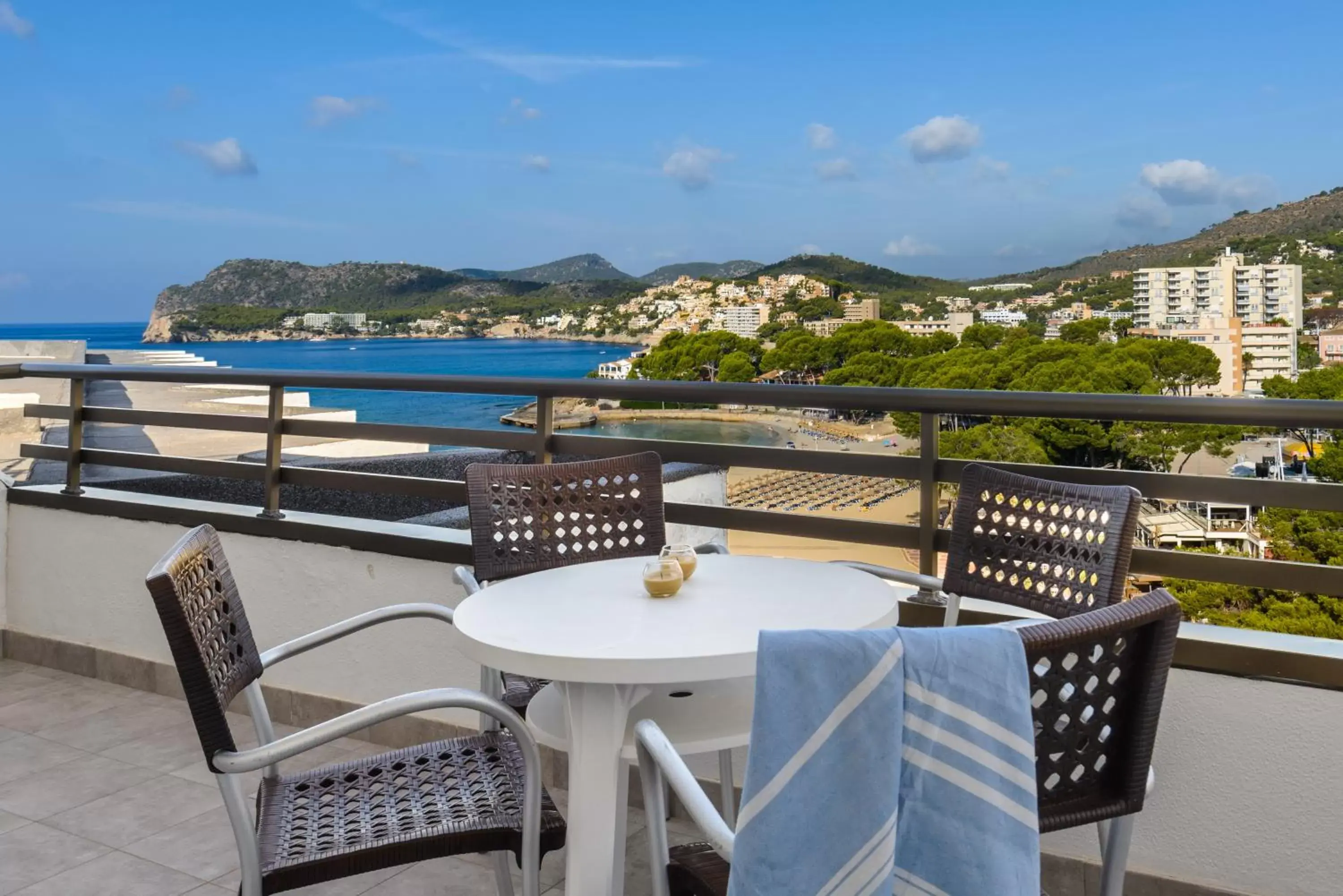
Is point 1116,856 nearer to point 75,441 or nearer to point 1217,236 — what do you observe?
point 75,441

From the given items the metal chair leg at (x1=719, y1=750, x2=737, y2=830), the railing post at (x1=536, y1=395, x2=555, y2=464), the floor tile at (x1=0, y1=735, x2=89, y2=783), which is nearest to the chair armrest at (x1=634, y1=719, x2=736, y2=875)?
the metal chair leg at (x1=719, y1=750, x2=737, y2=830)

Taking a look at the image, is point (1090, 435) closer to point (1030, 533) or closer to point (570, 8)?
point (1030, 533)

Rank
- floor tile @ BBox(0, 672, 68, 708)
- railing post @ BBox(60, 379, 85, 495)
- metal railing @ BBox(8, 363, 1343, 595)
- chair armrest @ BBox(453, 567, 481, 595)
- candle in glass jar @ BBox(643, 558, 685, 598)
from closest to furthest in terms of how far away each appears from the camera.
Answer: candle in glass jar @ BBox(643, 558, 685, 598) < metal railing @ BBox(8, 363, 1343, 595) < chair armrest @ BBox(453, 567, 481, 595) < floor tile @ BBox(0, 672, 68, 708) < railing post @ BBox(60, 379, 85, 495)

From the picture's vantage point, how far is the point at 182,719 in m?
3.84

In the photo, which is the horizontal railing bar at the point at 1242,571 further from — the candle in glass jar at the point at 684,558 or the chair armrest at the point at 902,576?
the candle in glass jar at the point at 684,558

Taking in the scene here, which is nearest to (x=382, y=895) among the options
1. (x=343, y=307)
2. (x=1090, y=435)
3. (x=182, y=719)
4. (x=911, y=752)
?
(x=182, y=719)

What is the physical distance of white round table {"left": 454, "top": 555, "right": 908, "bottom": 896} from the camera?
1.62 metres

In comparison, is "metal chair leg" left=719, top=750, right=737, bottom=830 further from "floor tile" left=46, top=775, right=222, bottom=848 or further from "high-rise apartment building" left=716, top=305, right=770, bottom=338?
"high-rise apartment building" left=716, top=305, right=770, bottom=338

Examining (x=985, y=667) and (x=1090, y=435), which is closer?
(x=985, y=667)

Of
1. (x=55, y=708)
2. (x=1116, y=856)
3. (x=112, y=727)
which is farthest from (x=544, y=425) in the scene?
(x=55, y=708)

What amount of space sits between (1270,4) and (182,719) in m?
71.9

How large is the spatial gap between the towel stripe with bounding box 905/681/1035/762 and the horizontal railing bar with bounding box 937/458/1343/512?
131cm

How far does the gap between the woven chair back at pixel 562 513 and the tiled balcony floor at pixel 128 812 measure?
2.50 feet

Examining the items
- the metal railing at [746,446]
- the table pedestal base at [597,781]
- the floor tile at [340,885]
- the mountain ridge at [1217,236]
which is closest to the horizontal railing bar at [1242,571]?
the metal railing at [746,446]
